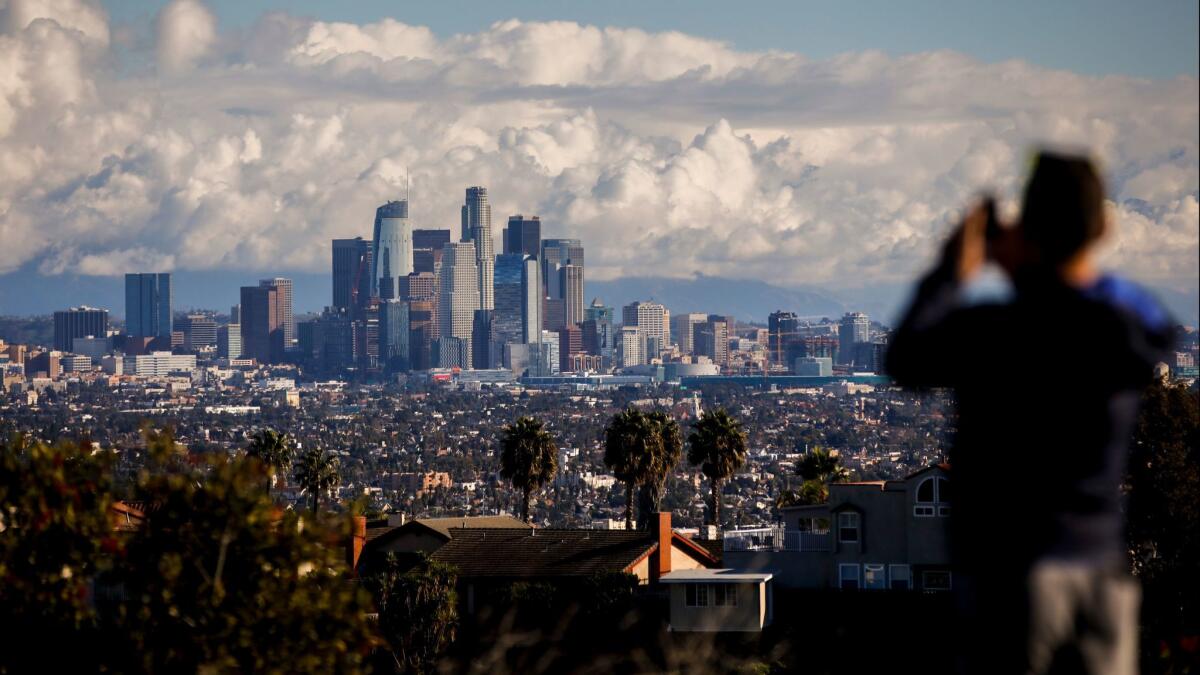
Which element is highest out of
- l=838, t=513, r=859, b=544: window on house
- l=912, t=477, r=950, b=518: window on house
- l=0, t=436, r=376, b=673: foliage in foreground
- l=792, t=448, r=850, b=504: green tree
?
l=0, t=436, r=376, b=673: foliage in foreground

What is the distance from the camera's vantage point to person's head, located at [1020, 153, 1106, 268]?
11.6ft

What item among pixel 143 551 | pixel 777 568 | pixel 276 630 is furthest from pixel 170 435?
pixel 777 568

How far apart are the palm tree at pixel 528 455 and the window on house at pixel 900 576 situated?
36.2 metres

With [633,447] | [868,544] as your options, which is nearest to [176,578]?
[868,544]

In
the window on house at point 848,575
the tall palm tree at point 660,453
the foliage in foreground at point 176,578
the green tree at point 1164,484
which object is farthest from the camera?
the tall palm tree at point 660,453

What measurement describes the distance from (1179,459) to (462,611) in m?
20.9

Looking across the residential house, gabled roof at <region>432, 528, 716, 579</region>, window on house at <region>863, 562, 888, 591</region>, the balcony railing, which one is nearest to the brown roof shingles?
gabled roof at <region>432, 528, 716, 579</region>

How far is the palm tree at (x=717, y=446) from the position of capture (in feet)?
251

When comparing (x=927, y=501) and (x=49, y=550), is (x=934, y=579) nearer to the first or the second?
(x=927, y=501)

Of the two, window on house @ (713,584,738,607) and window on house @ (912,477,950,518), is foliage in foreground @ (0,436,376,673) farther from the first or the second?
window on house @ (912,477,950,518)

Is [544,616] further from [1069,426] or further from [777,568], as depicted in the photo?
[1069,426]

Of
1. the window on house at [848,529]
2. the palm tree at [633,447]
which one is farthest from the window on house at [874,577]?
the palm tree at [633,447]

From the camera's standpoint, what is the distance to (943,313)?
11.6 ft

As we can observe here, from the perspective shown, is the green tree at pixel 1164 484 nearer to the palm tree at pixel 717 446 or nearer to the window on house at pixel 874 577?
the window on house at pixel 874 577
